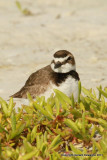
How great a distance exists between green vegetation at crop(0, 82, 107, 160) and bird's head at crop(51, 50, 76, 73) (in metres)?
1.83

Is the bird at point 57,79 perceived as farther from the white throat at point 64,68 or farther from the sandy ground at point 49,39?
the sandy ground at point 49,39

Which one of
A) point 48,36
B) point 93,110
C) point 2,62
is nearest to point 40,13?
point 48,36

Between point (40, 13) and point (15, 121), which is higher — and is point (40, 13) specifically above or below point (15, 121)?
above

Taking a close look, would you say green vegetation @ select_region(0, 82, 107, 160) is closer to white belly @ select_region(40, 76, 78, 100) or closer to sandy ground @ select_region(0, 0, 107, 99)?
white belly @ select_region(40, 76, 78, 100)

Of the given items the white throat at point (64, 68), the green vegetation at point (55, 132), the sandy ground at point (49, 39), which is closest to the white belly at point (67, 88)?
the white throat at point (64, 68)

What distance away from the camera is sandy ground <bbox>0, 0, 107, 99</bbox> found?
7.88 metres

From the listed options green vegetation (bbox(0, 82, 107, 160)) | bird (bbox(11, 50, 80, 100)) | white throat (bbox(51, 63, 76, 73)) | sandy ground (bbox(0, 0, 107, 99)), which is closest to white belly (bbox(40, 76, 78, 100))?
bird (bbox(11, 50, 80, 100))

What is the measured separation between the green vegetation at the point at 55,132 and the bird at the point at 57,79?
1.56m

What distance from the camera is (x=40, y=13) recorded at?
12.7 m

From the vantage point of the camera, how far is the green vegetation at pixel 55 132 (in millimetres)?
3105

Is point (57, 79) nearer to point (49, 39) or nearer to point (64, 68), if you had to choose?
point (64, 68)

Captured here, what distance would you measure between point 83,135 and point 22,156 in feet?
1.87

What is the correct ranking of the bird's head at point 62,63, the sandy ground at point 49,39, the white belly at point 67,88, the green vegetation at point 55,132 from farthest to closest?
the sandy ground at point 49,39 < the bird's head at point 62,63 < the white belly at point 67,88 < the green vegetation at point 55,132

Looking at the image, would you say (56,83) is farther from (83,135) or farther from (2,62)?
(2,62)
